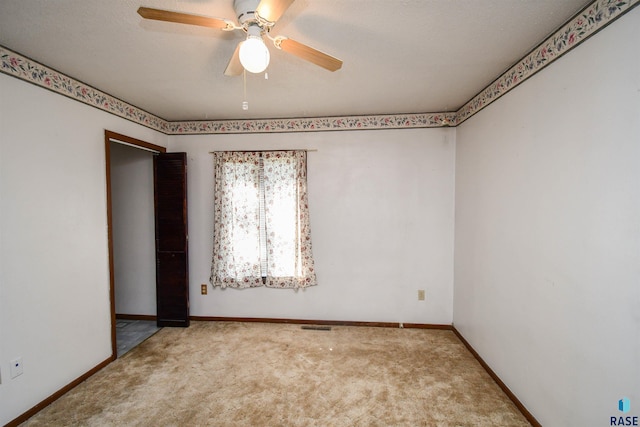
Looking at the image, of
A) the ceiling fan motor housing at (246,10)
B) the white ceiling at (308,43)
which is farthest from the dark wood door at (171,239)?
the ceiling fan motor housing at (246,10)

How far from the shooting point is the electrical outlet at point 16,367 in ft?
5.92

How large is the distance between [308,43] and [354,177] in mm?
1737

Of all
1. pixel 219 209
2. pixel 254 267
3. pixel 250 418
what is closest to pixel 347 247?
pixel 254 267

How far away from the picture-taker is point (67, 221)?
2.19 meters

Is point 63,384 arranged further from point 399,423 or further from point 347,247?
point 347,247

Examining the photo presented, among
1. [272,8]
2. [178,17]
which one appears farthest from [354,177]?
[178,17]

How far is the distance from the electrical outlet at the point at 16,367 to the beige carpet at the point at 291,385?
0.35 metres

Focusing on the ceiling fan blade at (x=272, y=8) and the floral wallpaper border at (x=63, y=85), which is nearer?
the ceiling fan blade at (x=272, y=8)

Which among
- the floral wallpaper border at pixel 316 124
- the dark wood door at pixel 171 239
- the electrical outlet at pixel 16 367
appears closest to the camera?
the electrical outlet at pixel 16 367

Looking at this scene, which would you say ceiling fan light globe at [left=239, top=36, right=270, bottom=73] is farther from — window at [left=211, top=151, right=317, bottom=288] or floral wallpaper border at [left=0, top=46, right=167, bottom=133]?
window at [left=211, top=151, right=317, bottom=288]

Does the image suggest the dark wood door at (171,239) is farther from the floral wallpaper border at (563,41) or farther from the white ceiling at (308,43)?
the floral wallpaper border at (563,41)

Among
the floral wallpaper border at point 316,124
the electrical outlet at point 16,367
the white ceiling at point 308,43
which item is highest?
the white ceiling at point 308,43

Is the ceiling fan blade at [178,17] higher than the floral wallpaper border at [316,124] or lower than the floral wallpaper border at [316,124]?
lower

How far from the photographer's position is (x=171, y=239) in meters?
3.28
